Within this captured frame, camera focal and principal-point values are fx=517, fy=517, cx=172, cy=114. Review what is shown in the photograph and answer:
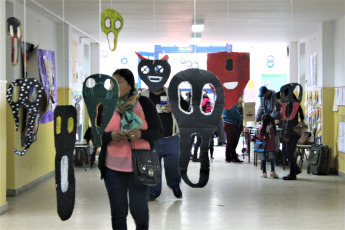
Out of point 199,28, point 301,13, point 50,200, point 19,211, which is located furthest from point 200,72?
point 199,28

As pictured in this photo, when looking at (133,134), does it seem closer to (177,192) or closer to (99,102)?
(99,102)

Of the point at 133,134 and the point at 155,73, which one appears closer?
the point at 133,134

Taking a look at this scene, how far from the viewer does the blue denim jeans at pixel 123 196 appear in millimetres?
3268

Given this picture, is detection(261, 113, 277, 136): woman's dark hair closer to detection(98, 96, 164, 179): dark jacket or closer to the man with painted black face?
the man with painted black face

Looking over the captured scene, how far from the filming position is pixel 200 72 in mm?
3127

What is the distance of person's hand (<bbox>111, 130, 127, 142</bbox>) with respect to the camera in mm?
3203

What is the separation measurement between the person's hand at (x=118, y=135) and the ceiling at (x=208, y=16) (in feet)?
9.35

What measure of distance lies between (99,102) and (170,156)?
291 cm

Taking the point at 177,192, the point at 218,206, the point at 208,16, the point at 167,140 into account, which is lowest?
the point at 218,206

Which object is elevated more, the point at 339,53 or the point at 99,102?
the point at 339,53

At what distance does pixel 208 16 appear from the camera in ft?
28.2

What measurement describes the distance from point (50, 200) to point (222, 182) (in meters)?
2.69

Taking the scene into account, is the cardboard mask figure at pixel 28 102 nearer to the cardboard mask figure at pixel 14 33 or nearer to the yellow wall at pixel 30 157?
the cardboard mask figure at pixel 14 33

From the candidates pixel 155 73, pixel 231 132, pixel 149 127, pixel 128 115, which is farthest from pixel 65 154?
pixel 231 132
